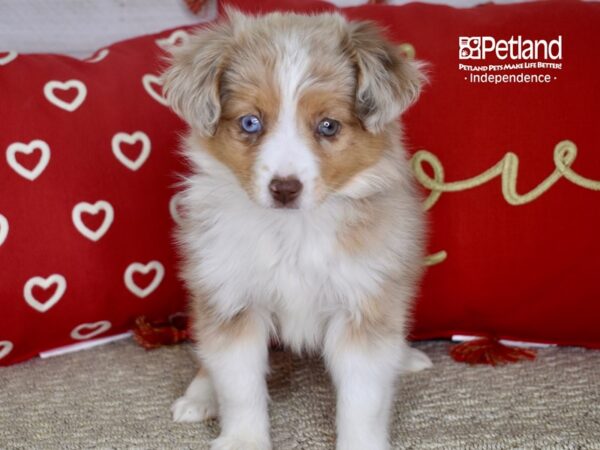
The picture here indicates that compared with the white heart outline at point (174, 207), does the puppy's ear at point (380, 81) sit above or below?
above

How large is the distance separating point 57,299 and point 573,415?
1.79m

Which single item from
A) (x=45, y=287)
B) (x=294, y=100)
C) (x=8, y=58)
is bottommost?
(x=45, y=287)

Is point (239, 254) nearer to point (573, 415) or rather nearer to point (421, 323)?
point (421, 323)

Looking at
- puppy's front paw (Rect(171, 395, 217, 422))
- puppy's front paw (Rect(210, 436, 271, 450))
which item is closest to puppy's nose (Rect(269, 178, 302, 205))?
puppy's front paw (Rect(210, 436, 271, 450))

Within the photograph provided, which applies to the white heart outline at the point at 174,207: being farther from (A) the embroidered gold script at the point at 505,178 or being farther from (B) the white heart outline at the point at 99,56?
(A) the embroidered gold script at the point at 505,178

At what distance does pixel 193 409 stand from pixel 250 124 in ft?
3.18

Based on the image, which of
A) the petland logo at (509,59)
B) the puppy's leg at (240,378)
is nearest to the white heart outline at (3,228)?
the puppy's leg at (240,378)

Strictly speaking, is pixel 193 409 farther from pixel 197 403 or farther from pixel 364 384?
pixel 364 384

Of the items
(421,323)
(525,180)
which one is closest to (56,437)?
(421,323)

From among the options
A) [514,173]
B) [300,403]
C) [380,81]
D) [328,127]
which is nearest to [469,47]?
[514,173]

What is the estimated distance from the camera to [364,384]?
216cm

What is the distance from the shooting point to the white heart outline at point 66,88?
9.05ft

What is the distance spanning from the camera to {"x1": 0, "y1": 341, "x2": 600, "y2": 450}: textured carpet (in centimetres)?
228

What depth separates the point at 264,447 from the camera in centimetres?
222
